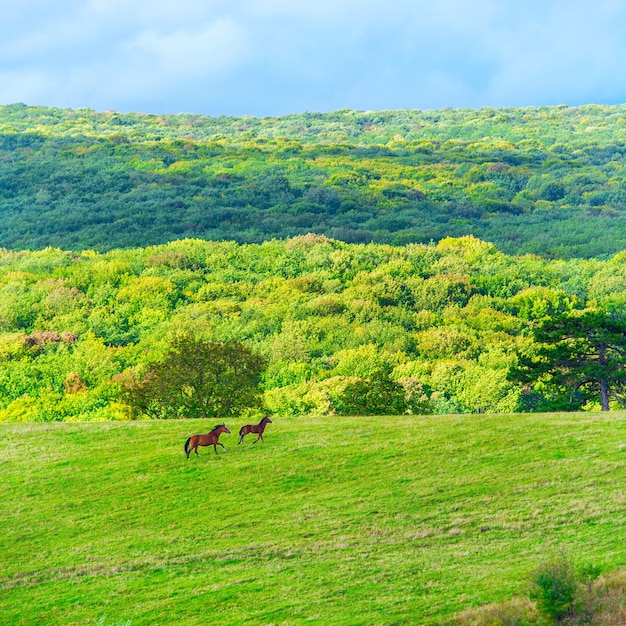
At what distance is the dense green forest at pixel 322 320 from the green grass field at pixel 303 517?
1369 centimetres

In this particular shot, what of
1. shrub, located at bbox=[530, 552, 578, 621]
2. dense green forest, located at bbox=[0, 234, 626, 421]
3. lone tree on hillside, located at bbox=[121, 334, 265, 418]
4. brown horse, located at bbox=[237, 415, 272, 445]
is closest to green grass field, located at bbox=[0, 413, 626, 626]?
brown horse, located at bbox=[237, 415, 272, 445]

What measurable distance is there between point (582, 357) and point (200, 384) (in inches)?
836

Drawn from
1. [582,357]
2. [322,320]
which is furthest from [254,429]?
[322,320]

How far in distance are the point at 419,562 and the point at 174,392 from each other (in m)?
28.1

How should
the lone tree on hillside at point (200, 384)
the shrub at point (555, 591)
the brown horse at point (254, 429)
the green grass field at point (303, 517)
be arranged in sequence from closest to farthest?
1. the shrub at point (555, 591)
2. the green grass field at point (303, 517)
3. the brown horse at point (254, 429)
4. the lone tree on hillside at point (200, 384)

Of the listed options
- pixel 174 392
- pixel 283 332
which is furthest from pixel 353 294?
pixel 174 392

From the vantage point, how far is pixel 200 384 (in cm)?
5228

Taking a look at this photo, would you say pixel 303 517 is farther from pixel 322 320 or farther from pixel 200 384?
pixel 322 320

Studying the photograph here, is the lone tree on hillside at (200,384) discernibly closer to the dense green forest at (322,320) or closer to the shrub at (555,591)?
the dense green forest at (322,320)

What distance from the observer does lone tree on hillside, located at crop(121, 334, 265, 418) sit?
51.9m

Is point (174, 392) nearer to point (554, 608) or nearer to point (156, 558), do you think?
point (156, 558)

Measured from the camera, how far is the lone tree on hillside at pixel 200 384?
170 ft

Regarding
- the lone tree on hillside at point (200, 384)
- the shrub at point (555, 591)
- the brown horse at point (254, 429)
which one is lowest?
the shrub at point (555, 591)

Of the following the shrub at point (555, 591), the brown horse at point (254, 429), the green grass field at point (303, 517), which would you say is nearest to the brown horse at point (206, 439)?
the green grass field at point (303, 517)
